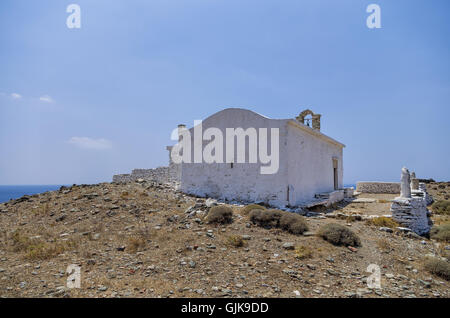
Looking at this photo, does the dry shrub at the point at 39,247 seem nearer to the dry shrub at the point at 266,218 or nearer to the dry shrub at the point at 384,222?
the dry shrub at the point at 266,218

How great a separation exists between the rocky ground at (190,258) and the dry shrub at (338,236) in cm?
27

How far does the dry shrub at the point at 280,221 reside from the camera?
8281 millimetres

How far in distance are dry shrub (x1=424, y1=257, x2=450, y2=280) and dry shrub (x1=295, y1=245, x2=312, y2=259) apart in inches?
111

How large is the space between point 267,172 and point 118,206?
703 centimetres

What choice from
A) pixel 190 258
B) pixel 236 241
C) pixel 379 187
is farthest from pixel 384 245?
pixel 379 187

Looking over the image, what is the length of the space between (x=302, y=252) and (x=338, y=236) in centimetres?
166

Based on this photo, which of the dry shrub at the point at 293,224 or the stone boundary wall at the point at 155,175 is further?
the stone boundary wall at the point at 155,175


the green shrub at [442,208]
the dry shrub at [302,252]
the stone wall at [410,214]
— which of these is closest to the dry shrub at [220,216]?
the dry shrub at [302,252]

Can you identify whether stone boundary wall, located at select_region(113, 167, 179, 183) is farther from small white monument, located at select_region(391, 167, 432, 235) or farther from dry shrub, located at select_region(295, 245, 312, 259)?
small white monument, located at select_region(391, 167, 432, 235)

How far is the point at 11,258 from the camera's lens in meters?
6.97

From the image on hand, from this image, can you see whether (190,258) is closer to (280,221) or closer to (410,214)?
(280,221)

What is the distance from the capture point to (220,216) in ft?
29.1
